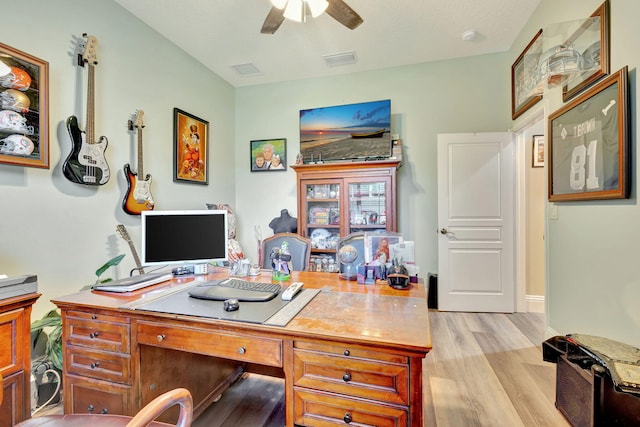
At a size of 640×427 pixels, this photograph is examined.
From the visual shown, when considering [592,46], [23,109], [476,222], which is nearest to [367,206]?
[476,222]

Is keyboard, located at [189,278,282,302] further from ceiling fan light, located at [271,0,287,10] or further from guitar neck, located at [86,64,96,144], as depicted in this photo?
ceiling fan light, located at [271,0,287,10]

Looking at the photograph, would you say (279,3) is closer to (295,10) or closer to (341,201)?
(295,10)

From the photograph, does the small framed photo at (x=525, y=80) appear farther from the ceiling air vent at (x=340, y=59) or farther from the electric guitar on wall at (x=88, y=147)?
the electric guitar on wall at (x=88, y=147)

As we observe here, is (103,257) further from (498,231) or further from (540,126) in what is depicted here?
(540,126)

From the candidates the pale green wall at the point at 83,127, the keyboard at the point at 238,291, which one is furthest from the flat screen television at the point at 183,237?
the pale green wall at the point at 83,127

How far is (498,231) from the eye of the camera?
3.26 metres

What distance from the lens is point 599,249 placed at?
1853 mm

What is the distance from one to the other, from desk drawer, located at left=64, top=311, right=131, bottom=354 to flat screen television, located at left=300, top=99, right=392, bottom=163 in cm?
273

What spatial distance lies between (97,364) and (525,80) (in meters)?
3.51

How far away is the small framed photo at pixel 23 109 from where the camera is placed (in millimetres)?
1691

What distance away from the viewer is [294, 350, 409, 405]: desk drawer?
0.97 m

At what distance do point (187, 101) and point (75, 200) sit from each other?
166cm

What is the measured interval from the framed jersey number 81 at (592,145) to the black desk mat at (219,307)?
6.19 ft

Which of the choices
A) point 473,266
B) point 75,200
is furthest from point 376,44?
point 75,200
